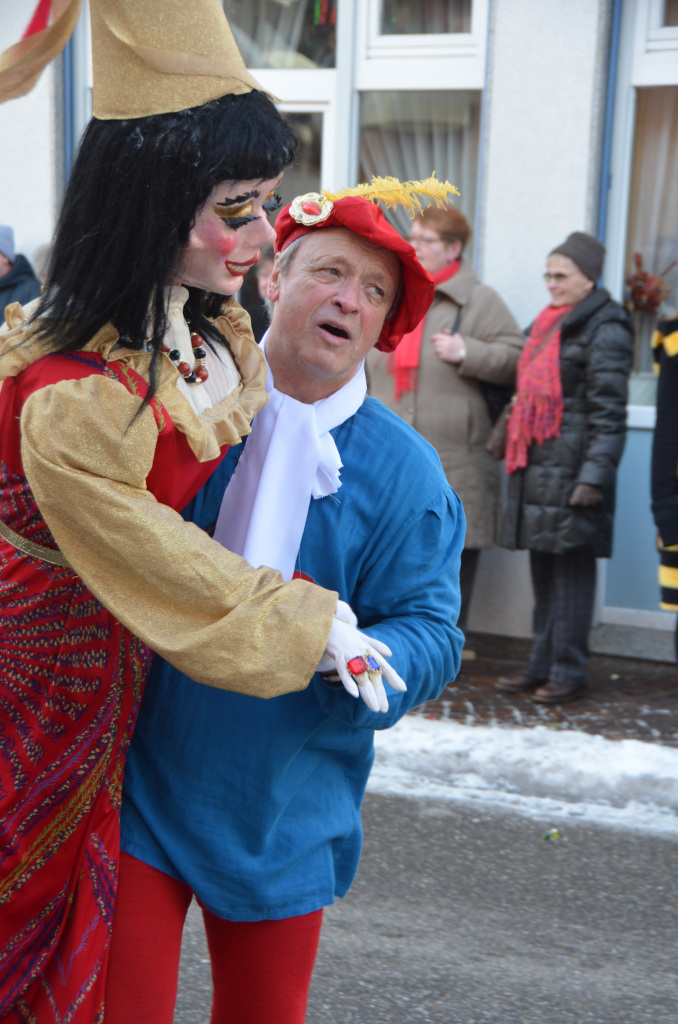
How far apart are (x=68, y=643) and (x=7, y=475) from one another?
0.26 meters

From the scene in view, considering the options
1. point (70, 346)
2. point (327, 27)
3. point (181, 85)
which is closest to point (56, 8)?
point (181, 85)

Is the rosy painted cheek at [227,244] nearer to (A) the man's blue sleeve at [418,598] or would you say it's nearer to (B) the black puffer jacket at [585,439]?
(A) the man's blue sleeve at [418,598]

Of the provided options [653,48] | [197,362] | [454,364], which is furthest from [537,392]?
[197,362]

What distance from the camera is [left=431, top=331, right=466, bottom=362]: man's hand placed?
18.7ft

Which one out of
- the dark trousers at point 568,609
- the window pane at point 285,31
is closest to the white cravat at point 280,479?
the dark trousers at point 568,609

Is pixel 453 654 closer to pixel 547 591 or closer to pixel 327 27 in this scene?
pixel 547 591

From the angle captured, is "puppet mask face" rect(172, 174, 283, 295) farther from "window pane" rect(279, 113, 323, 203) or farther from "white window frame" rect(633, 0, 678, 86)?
"window pane" rect(279, 113, 323, 203)

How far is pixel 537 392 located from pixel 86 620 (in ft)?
13.4

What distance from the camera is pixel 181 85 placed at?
1.50 m

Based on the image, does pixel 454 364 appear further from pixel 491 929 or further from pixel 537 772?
pixel 491 929

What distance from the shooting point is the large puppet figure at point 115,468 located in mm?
1461

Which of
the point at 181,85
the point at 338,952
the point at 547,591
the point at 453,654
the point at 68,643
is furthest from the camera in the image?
the point at 547,591

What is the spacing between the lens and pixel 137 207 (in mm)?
1502

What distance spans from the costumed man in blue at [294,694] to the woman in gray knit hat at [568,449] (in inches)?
137
